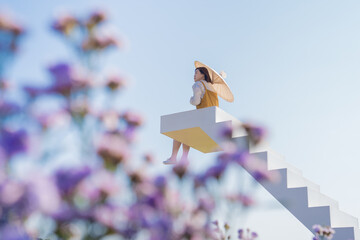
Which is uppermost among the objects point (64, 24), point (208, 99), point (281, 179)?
point (208, 99)

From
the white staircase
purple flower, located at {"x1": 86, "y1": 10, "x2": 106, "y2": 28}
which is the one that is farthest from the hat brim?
purple flower, located at {"x1": 86, "y1": 10, "x2": 106, "y2": 28}

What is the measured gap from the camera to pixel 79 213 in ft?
3.64

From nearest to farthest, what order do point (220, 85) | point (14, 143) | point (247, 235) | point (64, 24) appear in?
1. point (14, 143)
2. point (64, 24)
3. point (247, 235)
4. point (220, 85)

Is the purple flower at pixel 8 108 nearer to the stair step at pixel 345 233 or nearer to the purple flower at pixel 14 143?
the purple flower at pixel 14 143

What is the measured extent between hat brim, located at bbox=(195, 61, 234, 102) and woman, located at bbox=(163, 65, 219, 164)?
0.39 ft

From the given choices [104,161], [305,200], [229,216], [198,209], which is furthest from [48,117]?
[305,200]

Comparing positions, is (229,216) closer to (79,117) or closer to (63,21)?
(79,117)

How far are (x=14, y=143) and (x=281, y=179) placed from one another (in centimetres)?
380

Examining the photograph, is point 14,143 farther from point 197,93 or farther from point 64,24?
point 197,93

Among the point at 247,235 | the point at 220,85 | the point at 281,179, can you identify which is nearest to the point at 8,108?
the point at 247,235

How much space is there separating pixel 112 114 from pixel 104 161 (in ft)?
1.04

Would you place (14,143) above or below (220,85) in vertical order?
below

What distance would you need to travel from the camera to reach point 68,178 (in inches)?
40.3

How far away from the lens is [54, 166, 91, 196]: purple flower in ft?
3.33
